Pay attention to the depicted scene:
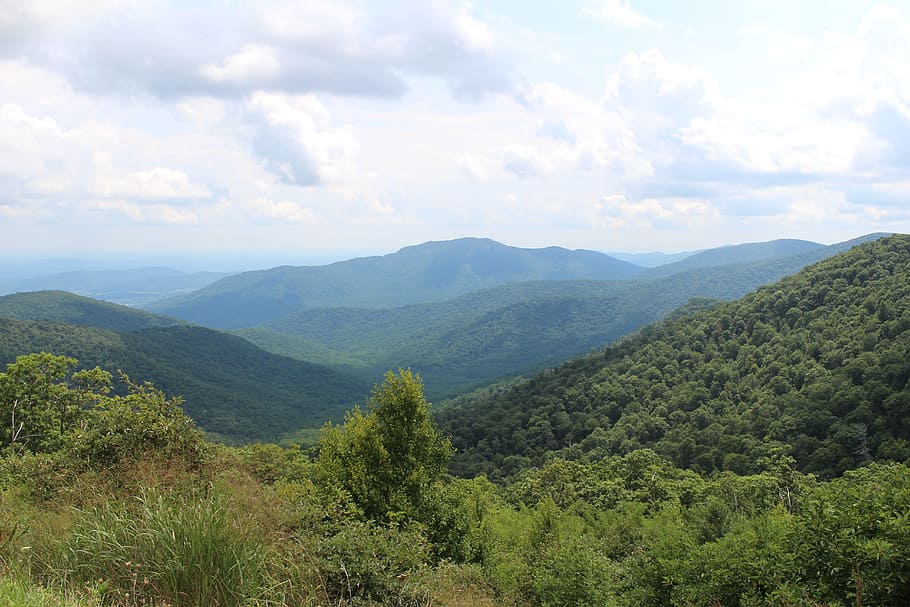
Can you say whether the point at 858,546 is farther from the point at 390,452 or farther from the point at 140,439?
the point at 390,452

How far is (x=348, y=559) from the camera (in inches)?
239

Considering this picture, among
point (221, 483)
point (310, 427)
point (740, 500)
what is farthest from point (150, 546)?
point (310, 427)

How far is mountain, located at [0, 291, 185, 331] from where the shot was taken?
16475 centimetres

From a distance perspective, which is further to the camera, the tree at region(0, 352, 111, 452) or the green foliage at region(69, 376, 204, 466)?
the tree at region(0, 352, 111, 452)

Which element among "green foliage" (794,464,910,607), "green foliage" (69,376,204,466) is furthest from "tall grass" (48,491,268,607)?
"green foliage" (794,464,910,607)

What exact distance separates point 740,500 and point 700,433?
28.7m

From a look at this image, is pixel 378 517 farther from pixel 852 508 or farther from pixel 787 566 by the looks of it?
pixel 852 508

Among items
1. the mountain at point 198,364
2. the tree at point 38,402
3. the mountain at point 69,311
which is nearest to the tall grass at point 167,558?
the tree at point 38,402

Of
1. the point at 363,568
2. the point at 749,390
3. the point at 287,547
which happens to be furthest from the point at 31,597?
the point at 749,390

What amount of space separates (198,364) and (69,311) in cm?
6984

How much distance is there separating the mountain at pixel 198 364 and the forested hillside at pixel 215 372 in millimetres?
214

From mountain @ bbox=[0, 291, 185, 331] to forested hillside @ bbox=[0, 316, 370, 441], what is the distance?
3.43 meters

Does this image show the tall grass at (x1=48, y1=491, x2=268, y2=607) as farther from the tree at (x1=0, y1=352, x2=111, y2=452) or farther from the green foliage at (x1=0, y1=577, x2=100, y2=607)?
the tree at (x1=0, y1=352, x2=111, y2=452)

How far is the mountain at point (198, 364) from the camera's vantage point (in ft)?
372
